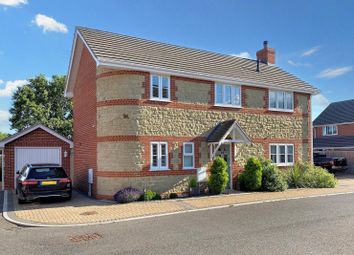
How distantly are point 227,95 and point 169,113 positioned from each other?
3.92 m

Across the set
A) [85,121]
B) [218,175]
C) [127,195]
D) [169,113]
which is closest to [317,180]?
[218,175]

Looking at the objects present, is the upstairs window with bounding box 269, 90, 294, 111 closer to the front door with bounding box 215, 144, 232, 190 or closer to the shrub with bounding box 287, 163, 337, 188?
the shrub with bounding box 287, 163, 337, 188

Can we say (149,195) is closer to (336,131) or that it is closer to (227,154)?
(227,154)

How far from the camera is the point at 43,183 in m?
13.3

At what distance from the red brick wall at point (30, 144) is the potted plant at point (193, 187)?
825 centimetres

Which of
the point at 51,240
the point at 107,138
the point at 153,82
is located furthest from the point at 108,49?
the point at 51,240

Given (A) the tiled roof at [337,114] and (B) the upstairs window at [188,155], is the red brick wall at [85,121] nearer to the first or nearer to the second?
(B) the upstairs window at [188,155]

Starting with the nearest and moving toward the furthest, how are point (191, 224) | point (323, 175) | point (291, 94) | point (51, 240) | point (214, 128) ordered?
point (51, 240) < point (191, 224) < point (214, 128) < point (323, 175) < point (291, 94)

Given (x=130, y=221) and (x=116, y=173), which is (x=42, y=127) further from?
(x=130, y=221)

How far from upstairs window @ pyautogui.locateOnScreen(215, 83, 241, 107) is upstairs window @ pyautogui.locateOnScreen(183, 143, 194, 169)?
2.85 metres

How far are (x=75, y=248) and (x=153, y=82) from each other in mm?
9448

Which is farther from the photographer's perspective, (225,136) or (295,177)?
(295,177)

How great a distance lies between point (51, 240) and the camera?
840 cm

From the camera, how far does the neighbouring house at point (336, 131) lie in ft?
105
